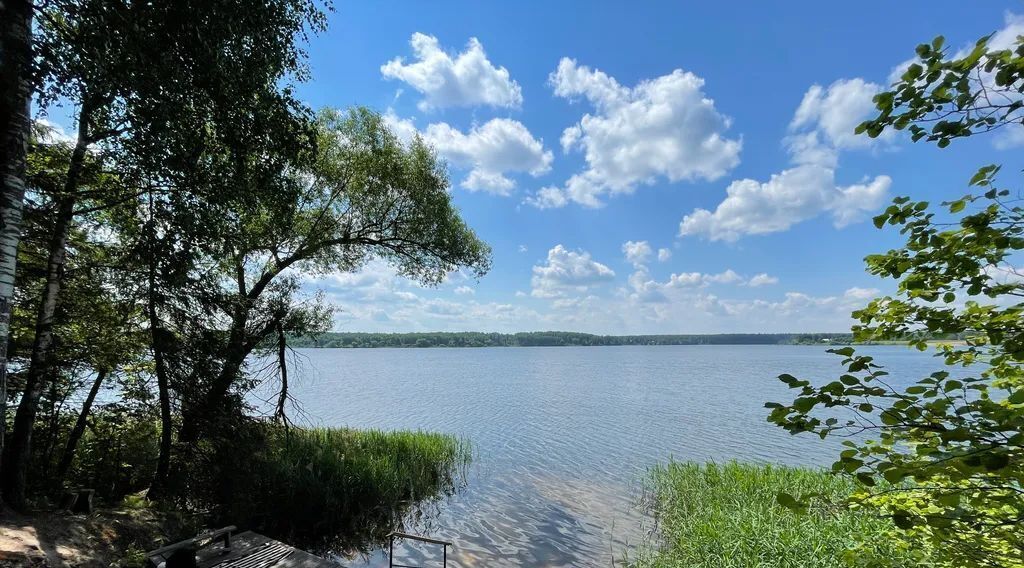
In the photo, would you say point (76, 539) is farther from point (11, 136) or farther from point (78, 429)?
point (11, 136)

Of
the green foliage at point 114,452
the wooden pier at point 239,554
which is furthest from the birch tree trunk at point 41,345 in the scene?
the wooden pier at point 239,554

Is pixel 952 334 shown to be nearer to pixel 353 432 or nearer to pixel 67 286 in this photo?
pixel 67 286

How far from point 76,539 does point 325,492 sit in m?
4.75

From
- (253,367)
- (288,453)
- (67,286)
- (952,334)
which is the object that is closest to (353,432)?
(288,453)

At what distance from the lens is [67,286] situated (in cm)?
816

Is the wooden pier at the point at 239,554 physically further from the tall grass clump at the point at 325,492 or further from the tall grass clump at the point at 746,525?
the tall grass clump at the point at 746,525

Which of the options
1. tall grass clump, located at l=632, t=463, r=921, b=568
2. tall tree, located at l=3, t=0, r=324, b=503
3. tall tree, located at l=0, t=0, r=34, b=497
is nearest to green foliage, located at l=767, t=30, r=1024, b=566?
tall grass clump, located at l=632, t=463, r=921, b=568

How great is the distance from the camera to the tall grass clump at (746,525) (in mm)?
7562

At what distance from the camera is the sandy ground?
5.90 metres

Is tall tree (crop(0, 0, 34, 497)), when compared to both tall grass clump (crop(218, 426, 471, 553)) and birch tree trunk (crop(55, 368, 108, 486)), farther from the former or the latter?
tall grass clump (crop(218, 426, 471, 553))

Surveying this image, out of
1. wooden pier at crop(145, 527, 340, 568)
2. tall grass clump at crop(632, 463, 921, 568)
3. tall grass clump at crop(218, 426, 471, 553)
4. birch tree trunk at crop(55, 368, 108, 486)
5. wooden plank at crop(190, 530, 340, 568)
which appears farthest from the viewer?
tall grass clump at crop(218, 426, 471, 553)

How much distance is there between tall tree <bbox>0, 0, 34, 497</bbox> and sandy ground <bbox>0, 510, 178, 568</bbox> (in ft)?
4.97

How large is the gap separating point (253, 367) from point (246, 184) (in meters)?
5.80

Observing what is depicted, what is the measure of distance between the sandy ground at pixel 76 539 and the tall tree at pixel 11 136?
1.51 metres
